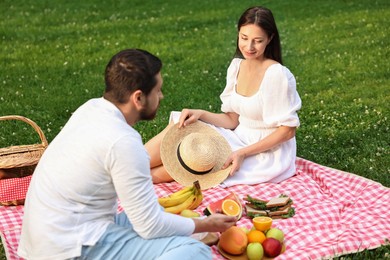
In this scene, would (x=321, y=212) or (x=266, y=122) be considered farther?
(x=266, y=122)

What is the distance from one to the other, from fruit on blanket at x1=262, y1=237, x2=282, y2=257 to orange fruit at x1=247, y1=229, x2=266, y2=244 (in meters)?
0.10

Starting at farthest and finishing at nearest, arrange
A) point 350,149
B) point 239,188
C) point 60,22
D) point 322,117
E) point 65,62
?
point 60,22 < point 65,62 < point 322,117 < point 350,149 < point 239,188

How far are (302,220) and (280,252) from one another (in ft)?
2.19

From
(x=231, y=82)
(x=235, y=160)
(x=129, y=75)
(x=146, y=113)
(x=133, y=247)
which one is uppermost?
(x=129, y=75)

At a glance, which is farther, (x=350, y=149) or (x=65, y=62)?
(x=65, y=62)

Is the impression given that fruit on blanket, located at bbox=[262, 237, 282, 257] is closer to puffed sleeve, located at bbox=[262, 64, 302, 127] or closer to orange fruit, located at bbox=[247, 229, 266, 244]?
orange fruit, located at bbox=[247, 229, 266, 244]

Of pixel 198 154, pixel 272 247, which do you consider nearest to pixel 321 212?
pixel 272 247

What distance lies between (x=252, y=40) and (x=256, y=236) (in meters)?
1.76

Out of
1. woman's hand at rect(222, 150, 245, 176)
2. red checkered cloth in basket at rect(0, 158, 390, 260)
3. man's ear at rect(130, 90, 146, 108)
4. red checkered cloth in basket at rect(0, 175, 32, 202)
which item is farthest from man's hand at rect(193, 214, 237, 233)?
red checkered cloth in basket at rect(0, 175, 32, 202)

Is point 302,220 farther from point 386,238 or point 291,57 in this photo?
point 291,57

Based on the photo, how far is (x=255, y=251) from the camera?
16.8 feet

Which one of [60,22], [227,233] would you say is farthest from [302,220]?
[60,22]

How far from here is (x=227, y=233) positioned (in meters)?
5.22

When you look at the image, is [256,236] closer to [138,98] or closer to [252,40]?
[138,98]
